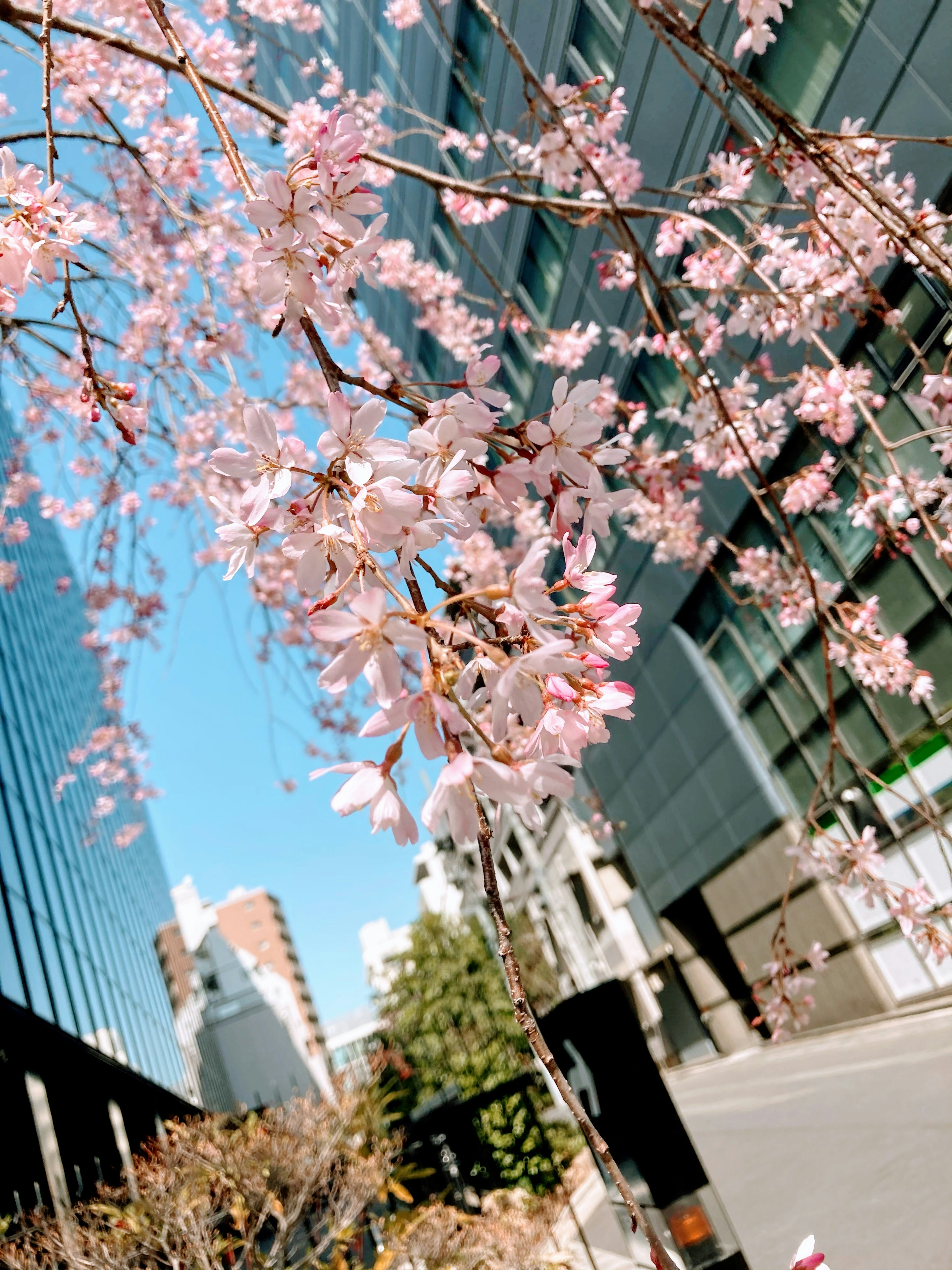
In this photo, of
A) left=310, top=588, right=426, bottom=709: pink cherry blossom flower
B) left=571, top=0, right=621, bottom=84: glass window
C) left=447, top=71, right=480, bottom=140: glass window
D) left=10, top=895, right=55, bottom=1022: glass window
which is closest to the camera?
left=310, top=588, right=426, bottom=709: pink cherry blossom flower

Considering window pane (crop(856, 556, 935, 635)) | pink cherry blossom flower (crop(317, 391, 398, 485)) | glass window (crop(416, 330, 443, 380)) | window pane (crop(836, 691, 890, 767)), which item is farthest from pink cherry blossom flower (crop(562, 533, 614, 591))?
glass window (crop(416, 330, 443, 380))

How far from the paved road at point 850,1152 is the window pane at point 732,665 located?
4511mm

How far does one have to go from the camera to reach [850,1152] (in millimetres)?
4781

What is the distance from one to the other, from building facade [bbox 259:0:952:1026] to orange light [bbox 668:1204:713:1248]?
3.02m

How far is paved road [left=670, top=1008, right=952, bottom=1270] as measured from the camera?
3338mm

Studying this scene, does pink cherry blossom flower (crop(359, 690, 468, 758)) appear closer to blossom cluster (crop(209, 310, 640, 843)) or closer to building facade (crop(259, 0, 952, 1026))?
blossom cluster (crop(209, 310, 640, 843))

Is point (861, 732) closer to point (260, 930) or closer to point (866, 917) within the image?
point (866, 917)

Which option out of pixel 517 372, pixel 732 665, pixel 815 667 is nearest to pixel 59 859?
pixel 732 665

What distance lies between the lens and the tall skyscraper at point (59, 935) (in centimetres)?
866

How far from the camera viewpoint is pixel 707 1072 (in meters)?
14.3

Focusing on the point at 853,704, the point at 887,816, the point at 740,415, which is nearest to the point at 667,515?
the point at 853,704

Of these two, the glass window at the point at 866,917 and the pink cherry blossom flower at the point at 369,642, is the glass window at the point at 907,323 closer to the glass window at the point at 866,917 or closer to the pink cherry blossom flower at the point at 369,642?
the glass window at the point at 866,917

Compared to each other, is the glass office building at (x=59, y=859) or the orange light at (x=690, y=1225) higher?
the glass office building at (x=59, y=859)

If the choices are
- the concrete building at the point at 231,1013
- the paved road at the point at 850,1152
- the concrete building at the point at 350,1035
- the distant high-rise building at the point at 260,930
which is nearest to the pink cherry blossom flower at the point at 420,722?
the paved road at the point at 850,1152
